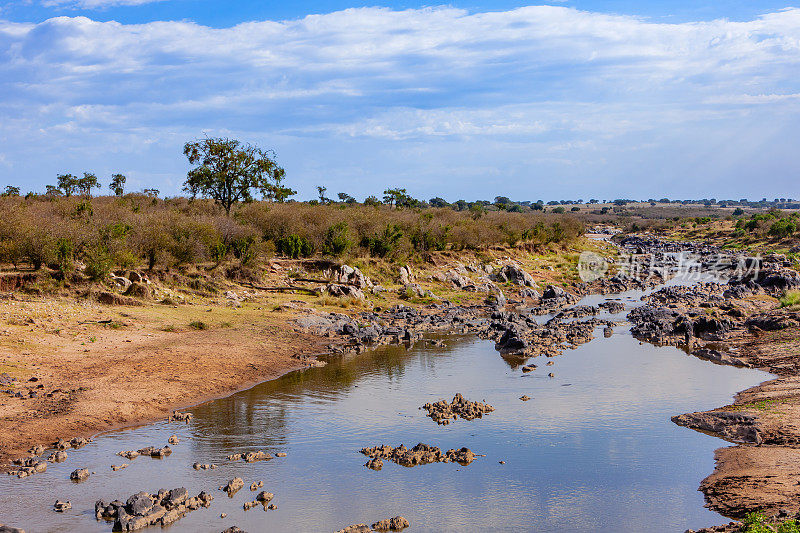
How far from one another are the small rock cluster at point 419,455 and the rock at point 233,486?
8.76 ft

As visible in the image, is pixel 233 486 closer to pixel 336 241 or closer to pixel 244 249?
pixel 244 249

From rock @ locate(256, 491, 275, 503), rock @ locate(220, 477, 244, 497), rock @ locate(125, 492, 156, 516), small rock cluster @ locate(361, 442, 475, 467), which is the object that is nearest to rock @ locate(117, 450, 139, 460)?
rock @ locate(125, 492, 156, 516)

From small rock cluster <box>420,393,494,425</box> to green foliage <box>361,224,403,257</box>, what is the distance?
23229 mm

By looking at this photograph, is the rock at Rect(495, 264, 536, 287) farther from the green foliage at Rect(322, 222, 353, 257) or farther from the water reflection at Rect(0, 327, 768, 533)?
the water reflection at Rect(0, 327, 768, 533)

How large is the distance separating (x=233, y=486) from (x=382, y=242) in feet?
93.7

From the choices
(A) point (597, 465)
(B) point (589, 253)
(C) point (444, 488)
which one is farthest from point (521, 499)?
(B) point (589, 253)

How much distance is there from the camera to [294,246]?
35.5 metres

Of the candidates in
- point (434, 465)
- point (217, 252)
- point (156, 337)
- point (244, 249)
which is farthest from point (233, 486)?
point (244, 249)

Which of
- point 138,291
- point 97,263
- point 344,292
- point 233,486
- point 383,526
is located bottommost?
point 383,526

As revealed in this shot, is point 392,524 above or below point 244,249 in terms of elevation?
below

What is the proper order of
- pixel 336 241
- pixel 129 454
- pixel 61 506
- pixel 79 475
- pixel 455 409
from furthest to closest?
pixel 336 241 < pixel 455 409 < pixel 129 454 < pixel 79 475 < pixel 61 506

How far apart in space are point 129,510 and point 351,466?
159 inches

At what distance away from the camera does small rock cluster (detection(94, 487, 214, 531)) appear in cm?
988

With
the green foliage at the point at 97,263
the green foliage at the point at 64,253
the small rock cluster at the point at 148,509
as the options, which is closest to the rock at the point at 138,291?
the green foliage at the point at 97,263
